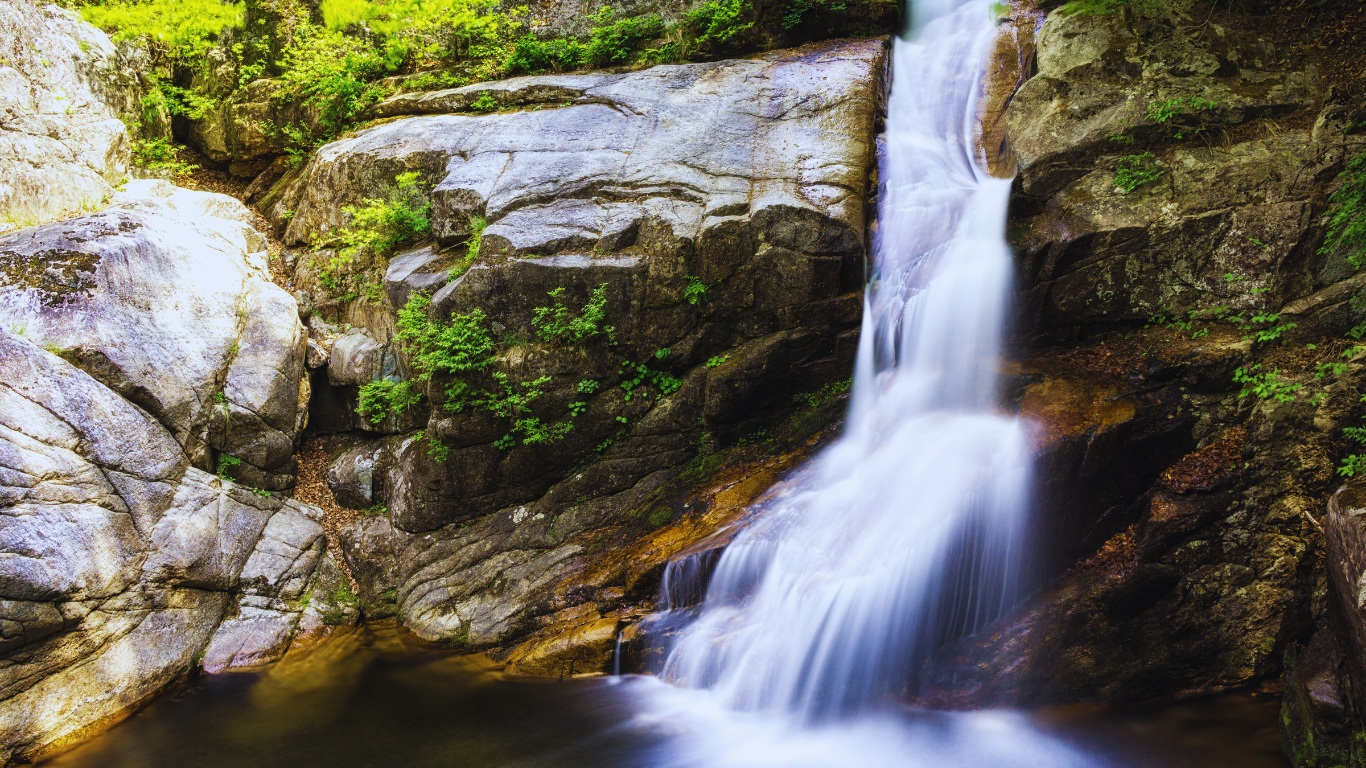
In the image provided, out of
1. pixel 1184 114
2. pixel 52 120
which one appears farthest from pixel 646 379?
pixel 52 120

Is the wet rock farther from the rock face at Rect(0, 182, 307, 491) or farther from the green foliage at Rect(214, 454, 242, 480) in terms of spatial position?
the green foliage at Rect(214, 454, 242, 480)

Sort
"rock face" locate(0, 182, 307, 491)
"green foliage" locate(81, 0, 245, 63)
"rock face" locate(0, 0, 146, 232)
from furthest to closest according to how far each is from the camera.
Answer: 1. "green foliage" locate(81, 0, 245, 63)
2. "rock face" locate(0, 0, 146, 232)
3. "rock face" locate(0, 182, 307, 491)

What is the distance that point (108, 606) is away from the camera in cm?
666

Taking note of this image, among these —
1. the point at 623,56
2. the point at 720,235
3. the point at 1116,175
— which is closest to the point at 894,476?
the point at 720,235

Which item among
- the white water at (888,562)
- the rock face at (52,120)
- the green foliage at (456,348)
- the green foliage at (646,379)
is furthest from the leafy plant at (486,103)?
the white water at (888,562)

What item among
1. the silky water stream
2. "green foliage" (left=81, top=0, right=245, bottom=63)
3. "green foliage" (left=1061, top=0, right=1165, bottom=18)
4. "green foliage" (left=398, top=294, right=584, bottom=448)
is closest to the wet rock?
"green foliage" (left=398, top=294, right=584, bottom=448)

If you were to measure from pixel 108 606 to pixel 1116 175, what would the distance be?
452 inches

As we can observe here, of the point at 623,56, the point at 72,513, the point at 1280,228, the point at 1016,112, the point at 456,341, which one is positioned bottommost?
the point at 72,513

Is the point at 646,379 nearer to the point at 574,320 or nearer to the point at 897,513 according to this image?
the point at 574,320

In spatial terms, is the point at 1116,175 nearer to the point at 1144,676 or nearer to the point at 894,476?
the point at 894,476

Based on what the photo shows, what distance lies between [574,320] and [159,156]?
9709 millimetres

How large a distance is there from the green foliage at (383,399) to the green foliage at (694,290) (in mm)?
4053

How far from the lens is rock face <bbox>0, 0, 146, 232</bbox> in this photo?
28.5ft

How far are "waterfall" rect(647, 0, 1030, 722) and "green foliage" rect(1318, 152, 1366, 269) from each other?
272 cm
